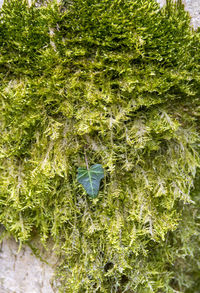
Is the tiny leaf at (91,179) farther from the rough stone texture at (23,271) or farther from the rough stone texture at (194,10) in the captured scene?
the rough stone texture at (194,10)

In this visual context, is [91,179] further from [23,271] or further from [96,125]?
[23,271]

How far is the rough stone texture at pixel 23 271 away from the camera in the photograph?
3.53 feet

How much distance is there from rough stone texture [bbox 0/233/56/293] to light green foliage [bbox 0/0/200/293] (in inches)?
3.4

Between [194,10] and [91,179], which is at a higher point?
[194,10]

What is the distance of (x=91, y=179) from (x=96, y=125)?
25 cm

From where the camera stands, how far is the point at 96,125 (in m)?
0.99

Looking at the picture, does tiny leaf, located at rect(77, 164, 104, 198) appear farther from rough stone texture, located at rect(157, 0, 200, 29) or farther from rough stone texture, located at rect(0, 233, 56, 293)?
rough stone texture, located at rect(157, 0, 200, 29)

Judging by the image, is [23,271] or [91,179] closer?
[91,179]

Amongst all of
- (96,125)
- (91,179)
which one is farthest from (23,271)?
(96,125)

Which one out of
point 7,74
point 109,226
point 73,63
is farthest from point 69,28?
point 109,226

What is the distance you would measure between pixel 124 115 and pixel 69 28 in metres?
0.46

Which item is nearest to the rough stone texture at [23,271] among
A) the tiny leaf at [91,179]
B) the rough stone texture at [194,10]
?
the tiny leaf at [91,179]

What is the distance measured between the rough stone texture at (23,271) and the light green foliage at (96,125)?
0.09 metres

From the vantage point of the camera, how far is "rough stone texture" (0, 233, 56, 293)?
3.53 ft
